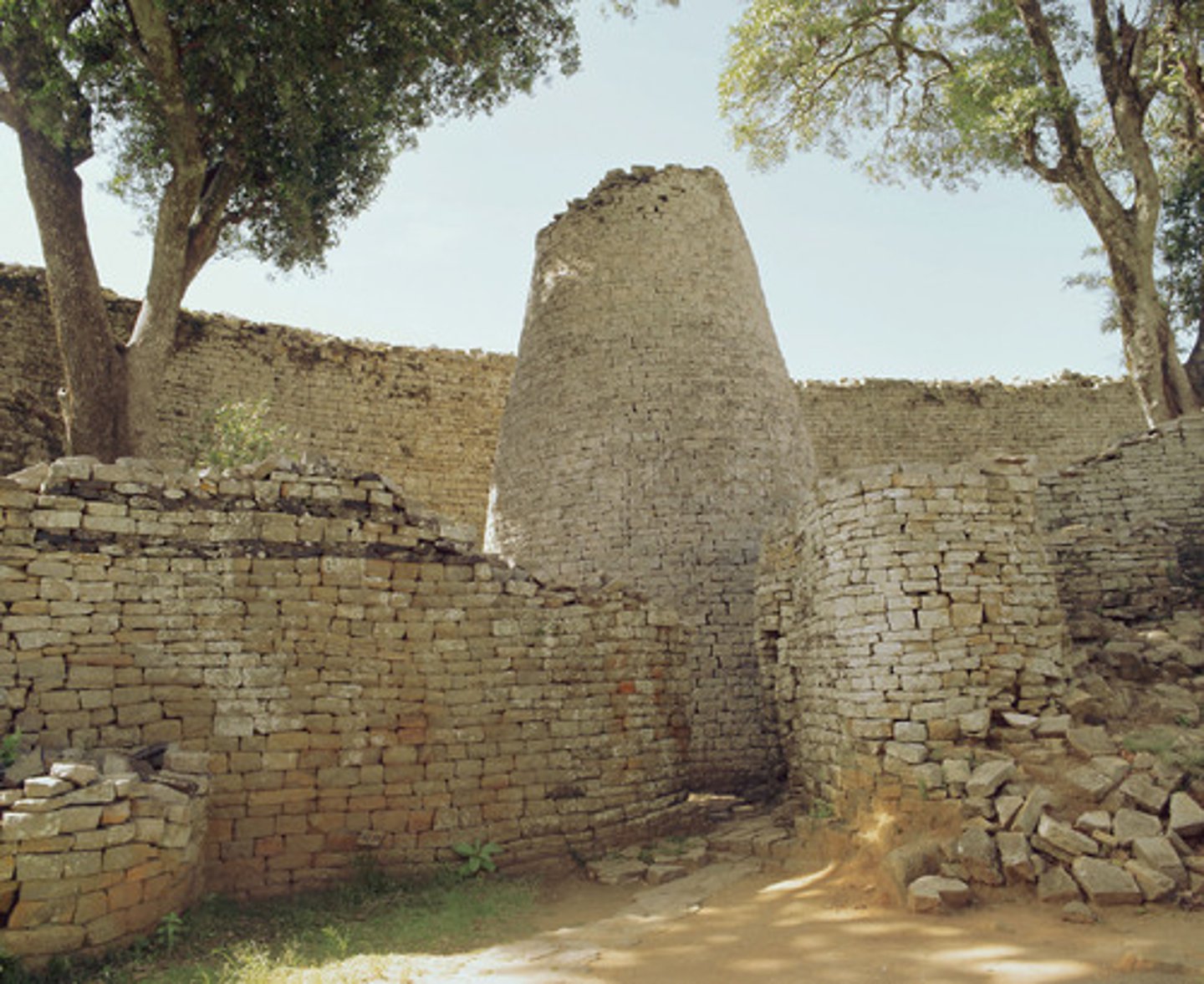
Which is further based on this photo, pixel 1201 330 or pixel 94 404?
pixel 1201 330

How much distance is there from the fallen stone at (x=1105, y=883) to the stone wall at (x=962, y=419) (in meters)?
12.7

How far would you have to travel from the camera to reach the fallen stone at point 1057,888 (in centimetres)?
466

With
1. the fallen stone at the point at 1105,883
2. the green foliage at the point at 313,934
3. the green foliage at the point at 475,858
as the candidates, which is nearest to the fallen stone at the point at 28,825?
the green foliage at the point at 313,934

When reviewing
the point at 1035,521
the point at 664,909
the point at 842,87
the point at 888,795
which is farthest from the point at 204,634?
the point at 842,87

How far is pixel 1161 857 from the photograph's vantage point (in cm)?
462

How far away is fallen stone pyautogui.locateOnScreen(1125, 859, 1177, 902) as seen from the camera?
14.7ft

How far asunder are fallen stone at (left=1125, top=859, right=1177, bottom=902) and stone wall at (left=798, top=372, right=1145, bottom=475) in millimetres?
12795

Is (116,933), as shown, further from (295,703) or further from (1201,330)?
(1201,330)

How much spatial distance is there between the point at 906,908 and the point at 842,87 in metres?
13.0

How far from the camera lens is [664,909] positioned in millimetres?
5641

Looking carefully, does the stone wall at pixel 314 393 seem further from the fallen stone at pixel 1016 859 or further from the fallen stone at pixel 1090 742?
the fallen stone at pixel 1016 859

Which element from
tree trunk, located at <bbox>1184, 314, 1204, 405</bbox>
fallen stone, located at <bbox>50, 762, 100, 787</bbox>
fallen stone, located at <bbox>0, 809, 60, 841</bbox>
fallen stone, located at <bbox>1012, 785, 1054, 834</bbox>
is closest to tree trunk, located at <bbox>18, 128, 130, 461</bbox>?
fallen stone, located at <bbox>50, 762, 100, 787</bbox>

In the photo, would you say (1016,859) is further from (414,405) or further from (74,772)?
(414,405)

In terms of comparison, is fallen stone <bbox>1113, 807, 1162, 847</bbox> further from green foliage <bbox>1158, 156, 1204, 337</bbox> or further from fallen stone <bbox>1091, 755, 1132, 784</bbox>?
green foliage <bbox>1158, 156, 1204, 337</bbox>
